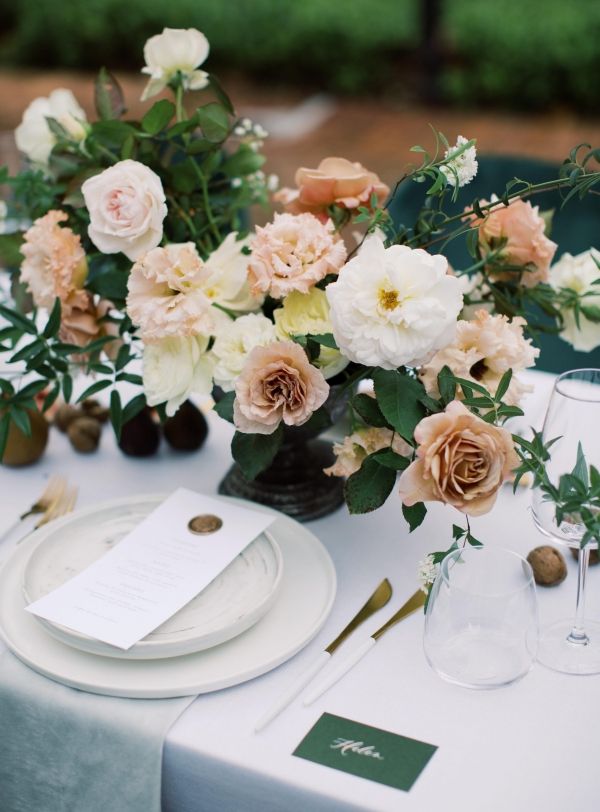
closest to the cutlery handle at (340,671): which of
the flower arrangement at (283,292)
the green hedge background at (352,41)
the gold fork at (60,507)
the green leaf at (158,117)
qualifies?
the flower arrangement at (283,292)

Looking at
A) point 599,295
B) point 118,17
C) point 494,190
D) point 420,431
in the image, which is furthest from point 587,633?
point 118,17

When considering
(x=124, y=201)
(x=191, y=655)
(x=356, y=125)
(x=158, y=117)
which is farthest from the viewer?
(x=356, y=125)

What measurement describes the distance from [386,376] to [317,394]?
75mm

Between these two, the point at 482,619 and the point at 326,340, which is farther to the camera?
the point at 326,340

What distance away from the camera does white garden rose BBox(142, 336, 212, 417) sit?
3.80 ft

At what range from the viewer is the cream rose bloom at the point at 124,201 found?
1159mm

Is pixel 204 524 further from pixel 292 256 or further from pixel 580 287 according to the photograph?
pixel 580 287

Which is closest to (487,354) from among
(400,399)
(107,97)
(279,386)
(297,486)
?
(400,399)

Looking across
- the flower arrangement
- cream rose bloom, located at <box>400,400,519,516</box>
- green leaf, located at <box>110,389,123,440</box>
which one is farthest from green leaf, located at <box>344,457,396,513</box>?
green leaf, located at <box>110,389,123,440</box>

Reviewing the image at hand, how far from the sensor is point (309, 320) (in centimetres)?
113

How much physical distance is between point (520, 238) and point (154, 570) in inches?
22.7

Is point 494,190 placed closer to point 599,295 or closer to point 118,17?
point 599,295

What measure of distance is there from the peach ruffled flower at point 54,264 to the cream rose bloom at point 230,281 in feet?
0.57

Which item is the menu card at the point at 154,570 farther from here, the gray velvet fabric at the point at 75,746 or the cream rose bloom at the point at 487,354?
the cream rose bloom at the point at 487,354
